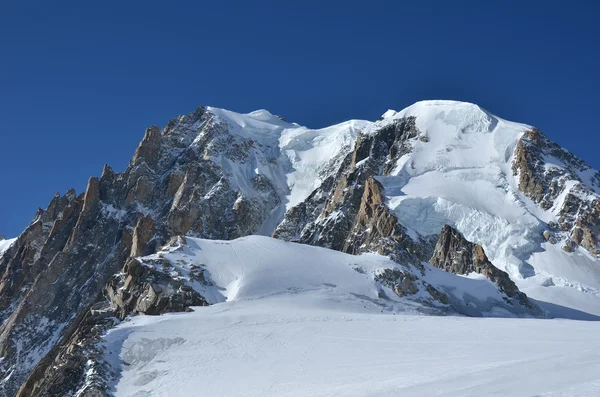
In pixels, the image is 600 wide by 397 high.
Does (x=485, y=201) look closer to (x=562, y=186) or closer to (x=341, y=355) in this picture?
(x=562, y=186)

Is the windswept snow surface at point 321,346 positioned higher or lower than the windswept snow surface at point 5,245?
lower

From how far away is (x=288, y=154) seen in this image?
554 ft

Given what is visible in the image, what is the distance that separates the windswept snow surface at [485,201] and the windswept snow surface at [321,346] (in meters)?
39.5

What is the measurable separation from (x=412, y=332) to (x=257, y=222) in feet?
324

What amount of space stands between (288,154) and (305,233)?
5778cm

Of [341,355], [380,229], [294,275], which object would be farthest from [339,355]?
[380,229]

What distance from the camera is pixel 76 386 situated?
42000 millimetres

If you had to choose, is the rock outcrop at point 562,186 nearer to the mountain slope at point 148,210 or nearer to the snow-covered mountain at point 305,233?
the snow-covered mountain at point 305,233

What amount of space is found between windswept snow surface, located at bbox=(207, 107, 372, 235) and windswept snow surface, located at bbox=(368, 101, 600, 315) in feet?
94.1

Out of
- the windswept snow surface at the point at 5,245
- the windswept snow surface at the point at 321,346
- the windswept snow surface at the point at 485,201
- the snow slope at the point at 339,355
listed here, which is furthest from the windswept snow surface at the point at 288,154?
the snow slope at the point at 339,355

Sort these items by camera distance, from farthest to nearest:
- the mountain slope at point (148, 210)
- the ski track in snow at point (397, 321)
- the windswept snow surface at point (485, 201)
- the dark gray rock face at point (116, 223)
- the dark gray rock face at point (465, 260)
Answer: the mountain slope at point (148, 210)
the dark gray rock face at point (116, 223)
the windswept snow surface at point (485, 201)
the dark gray rock face at point (465, 260)
the ski track in snow at point (397, 321)

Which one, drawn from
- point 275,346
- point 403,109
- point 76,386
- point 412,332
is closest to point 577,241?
point 403,109

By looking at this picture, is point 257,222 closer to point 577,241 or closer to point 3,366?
point 3,366

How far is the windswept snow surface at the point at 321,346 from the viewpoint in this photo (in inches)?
1110
